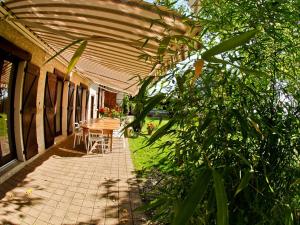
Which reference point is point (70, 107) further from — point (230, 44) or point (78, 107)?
point (230, 44)

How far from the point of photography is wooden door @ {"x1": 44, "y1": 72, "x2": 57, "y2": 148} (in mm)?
8344

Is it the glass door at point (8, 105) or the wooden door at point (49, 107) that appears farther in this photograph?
the wooden door at point (49, 107)

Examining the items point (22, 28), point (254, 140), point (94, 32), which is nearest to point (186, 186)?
point (254, 140)

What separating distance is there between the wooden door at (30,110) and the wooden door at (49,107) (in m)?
1.08

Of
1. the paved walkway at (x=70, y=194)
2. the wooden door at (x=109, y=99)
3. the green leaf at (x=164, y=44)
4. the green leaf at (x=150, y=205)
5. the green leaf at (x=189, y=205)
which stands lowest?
the paved walkway at (x=70, y=194)

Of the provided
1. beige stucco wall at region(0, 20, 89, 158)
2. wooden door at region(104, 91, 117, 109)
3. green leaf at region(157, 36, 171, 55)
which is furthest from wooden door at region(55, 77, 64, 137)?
wooden door at region(104, 91, 117, 109)

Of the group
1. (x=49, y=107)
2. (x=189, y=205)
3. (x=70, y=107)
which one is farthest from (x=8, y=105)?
(x=189, y=205)

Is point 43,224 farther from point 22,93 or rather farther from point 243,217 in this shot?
point 22,93

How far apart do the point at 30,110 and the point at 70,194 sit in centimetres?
271

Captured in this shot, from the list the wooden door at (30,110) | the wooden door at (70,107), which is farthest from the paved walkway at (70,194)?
the wooden door at (70,107)

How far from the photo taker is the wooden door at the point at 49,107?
8.34 metres

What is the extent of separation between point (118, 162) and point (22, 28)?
13.6ft

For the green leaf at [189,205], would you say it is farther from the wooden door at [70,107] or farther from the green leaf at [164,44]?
the wooden door at [70,107]

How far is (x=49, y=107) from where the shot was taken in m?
8.75
